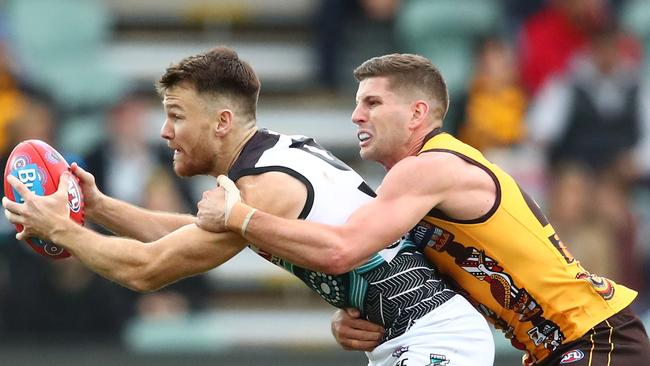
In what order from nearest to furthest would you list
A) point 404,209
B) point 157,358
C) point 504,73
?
point 404,209, point 157,358, point 504,73

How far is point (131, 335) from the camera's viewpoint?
1133cm

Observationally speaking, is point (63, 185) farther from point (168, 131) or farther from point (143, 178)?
point (143, 178)

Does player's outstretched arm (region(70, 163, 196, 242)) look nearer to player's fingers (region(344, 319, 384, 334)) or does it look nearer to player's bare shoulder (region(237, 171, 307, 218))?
player's bare shoulder (region(237, 171, 307, 218))

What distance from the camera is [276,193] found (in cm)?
647

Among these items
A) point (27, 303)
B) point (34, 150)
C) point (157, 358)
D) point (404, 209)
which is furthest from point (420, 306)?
point (27, 303)

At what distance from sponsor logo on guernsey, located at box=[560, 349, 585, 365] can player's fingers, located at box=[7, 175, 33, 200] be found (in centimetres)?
264

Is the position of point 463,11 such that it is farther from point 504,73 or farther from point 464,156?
point 464,156

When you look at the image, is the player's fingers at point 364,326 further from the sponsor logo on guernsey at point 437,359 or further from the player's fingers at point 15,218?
the player's fingers at point 15,218

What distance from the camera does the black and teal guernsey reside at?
655 centimetres

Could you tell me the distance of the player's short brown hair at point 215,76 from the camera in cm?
675

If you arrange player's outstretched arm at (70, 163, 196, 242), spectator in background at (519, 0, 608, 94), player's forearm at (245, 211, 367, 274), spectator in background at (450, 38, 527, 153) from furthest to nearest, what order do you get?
spectator in background at (519, 0, 608, 94)
spectator in background at (450, 38, 527, 153)
player's outstretched arm at (70, 163, 196, 242)
player's forearm at (245, 211, 367, 274)

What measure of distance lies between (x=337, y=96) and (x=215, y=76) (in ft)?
22.0

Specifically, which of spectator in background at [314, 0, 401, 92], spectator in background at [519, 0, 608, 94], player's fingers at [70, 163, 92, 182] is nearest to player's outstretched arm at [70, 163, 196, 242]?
player's fingers at [70, 163, 92, 182]

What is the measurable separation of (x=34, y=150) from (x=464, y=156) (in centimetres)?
207
